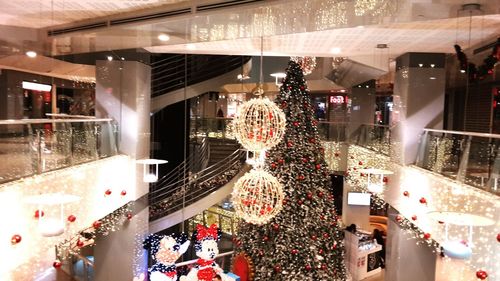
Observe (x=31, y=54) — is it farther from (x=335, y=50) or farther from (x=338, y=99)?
(x=338, y=99)

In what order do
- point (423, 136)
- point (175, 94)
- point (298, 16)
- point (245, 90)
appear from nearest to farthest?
point (298, 16), point (423, 136), point (175, 94), point (245, 90)

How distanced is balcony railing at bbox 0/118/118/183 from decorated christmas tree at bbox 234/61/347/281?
293 centimetres

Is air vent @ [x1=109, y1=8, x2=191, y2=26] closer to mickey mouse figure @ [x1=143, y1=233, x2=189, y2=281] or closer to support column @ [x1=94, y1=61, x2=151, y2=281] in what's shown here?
support column @ [x1=94, y1=61, x2=151, y2=281]

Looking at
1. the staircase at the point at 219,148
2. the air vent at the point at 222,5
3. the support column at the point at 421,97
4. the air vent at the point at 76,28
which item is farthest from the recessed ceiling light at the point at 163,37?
the staircase at the point at 219,148

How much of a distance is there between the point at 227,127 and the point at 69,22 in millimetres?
6409

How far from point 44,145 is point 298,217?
3889 millimetres

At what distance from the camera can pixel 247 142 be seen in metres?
4.52

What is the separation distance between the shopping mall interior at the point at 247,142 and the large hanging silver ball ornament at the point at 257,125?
0.8 inches

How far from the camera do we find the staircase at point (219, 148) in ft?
40.2

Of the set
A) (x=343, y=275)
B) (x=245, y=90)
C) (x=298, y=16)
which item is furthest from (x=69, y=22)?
(x=245, y=90)

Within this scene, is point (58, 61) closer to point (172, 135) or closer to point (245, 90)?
point (172, 135)

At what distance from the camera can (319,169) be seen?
22.8 feet

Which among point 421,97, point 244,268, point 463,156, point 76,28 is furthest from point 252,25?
point 421,97

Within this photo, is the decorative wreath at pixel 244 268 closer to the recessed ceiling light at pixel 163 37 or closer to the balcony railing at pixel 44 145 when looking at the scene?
the balcony railing at pixel 44 145
